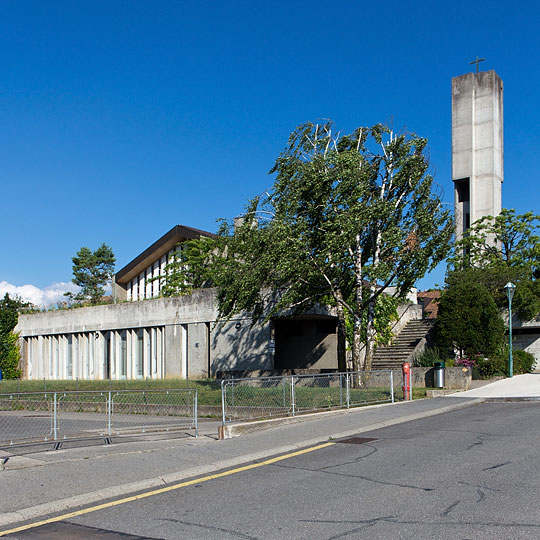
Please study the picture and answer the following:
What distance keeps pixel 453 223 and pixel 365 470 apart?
1621 cm

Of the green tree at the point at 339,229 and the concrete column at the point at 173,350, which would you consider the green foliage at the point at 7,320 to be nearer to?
the concrete column at the point at 173,350

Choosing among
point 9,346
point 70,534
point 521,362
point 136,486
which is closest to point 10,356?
point 9,346

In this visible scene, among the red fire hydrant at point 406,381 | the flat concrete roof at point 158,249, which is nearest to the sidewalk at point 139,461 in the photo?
the red fire hydrant at point 406,381

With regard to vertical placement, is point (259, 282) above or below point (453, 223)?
below

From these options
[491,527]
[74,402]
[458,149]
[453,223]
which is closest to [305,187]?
[453,223]

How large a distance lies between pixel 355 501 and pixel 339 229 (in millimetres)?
15435

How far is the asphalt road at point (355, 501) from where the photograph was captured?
250 inches

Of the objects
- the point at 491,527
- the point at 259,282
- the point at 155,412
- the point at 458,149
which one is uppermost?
the point at 458,149

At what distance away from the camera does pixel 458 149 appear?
50.5 m

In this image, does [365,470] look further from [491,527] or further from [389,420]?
[389,420]

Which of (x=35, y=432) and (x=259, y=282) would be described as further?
(x=259, y=282)

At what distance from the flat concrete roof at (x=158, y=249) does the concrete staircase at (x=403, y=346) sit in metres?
12.8

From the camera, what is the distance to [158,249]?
40875mm

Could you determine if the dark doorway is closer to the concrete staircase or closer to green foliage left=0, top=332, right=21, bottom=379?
the concrete staircase
